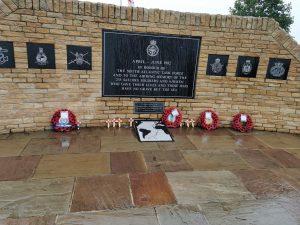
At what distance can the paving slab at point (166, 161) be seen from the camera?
3.93 meters

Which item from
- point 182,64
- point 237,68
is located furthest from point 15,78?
point 237,68

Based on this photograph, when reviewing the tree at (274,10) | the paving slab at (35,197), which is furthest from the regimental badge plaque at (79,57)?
the tree at (274,10)

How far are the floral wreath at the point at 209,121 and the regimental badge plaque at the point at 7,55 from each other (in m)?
4.15

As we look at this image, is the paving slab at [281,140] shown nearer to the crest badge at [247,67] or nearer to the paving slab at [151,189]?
the crest badge at [247,67]

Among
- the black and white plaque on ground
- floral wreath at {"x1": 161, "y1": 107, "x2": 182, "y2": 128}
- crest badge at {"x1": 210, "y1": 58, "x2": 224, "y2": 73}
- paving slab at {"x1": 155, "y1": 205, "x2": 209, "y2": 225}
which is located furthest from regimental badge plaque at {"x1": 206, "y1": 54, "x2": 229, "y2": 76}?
paving slab at {"x1": 155, "y1": 205, "x2": 209, "y2": 225}

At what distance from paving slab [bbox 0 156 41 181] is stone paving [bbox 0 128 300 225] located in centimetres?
1

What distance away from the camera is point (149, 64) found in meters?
5.64

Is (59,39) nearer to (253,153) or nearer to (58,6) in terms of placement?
(58,6)

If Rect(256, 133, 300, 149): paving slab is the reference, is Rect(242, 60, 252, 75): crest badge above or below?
above

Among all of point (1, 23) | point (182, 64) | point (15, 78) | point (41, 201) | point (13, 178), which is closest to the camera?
point (41, 201)

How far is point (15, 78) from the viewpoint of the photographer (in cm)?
496

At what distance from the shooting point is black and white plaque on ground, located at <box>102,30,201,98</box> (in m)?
5.40

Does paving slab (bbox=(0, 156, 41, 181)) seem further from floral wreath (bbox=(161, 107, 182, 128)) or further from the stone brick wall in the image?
floral wreath (bbox=(161, 107, 182, 128))

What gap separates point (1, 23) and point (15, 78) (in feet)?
3.32
